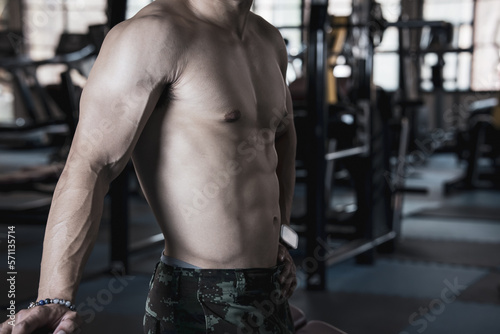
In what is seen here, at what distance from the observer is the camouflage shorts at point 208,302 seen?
2.93 feet

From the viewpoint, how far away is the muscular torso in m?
0.85

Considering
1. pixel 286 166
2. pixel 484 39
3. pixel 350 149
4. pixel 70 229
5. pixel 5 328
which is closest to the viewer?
pixel 5 328

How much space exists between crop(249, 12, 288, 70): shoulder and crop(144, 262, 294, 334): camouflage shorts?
0.38m

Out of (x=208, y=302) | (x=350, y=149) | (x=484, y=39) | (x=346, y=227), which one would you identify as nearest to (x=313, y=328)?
(x=208, y=302)

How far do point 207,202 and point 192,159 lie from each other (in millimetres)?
67

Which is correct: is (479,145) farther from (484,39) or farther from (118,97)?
(118,97)

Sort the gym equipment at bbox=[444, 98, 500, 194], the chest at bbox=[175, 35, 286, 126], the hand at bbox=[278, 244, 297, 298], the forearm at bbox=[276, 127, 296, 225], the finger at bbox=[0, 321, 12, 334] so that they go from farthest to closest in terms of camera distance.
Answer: the gym equipment at bbox=[444, 98, 500, 194]
the forearm at bbox=[276, 127, 296, 225]
the hand at bbox=[278, 244, 297, 298]
the chest at bbox=[175, 35, 286, 126]
the finger at bbox=[0, 321, 12, 334]

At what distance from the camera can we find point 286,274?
1.03 m

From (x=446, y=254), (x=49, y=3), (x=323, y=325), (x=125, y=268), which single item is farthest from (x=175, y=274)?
(x=49, y=3)

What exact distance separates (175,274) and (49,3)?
38.0 ft

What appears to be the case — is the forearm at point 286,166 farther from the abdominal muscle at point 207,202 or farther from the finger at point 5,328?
the finger at point 5,328

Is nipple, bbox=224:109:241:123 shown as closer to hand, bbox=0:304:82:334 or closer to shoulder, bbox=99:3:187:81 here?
shoulder, bbox=99:3:187:81

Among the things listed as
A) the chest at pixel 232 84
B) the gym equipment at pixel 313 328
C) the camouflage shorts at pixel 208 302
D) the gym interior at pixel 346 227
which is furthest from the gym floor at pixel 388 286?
the chest at pixel 232 84

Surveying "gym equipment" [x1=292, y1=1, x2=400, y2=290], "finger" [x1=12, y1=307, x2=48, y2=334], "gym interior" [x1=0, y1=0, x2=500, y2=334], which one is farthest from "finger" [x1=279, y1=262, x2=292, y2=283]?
"gym equipment" [x1=292, y1=1, x2=400, y2=290]
